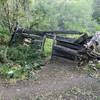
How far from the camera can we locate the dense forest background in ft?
45.0

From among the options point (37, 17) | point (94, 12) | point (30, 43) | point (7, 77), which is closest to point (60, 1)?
point (94, 12)

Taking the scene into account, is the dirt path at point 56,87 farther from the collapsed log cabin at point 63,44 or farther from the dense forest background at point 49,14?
the dense forest background at point 49,14

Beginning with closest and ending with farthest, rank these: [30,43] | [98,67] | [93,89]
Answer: [93,89]
[98,67]
[30,43]

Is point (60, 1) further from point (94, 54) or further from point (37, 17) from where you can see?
point (94, 54)

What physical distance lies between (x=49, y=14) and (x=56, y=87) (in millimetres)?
12876

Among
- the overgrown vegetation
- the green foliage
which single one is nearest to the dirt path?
the green foliage

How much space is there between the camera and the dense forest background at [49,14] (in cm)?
1372

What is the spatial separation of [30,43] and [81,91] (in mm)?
4578

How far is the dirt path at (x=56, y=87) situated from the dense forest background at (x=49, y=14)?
14.8ft

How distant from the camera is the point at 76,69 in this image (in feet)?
34.0

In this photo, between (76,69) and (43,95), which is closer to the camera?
(43,95)

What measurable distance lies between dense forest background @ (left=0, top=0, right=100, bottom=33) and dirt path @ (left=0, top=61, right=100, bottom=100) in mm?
4513

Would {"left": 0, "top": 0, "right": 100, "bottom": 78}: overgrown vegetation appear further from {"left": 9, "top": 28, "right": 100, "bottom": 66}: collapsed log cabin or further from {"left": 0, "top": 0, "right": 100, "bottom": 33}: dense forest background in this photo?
{"left": 9, "top": 28, "right": 100, "bottom": 66}: collapsed log cabin

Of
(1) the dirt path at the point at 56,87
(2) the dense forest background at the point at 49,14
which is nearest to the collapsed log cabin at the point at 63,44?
(1) the dirt path at the point at 56,87
